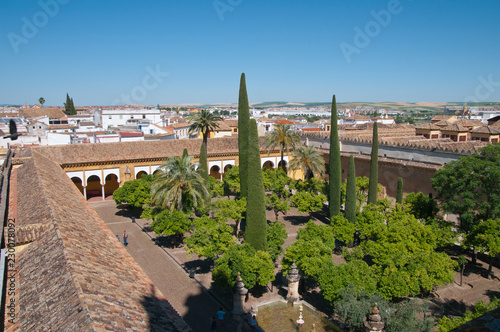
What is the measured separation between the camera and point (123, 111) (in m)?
57.3

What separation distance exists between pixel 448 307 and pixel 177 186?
43.4 ft

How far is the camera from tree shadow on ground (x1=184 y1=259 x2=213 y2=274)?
16.2 meters

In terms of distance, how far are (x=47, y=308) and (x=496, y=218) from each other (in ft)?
55.8

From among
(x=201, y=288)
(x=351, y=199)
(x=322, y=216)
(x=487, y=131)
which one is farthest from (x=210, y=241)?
(x=487, y=131)

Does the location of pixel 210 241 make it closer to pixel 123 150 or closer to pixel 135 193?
pixel 135 193

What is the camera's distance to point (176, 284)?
14.7m

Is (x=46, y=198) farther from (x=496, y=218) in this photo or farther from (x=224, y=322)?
(x=496, y=218)

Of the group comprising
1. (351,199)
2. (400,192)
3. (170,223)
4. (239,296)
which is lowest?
(239,296)

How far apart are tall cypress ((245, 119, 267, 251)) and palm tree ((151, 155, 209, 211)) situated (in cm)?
474

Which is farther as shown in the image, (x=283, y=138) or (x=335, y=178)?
(x=283, y=138)

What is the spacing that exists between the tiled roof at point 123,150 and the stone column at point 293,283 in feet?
67.0

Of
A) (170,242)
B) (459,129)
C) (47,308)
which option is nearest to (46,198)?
(47,308)

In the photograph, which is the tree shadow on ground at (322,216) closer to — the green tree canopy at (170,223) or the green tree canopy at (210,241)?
the green tree canopy at (170,223)

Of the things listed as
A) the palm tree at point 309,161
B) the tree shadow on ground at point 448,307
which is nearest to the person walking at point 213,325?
the tree shadow on ground at point 448,307
